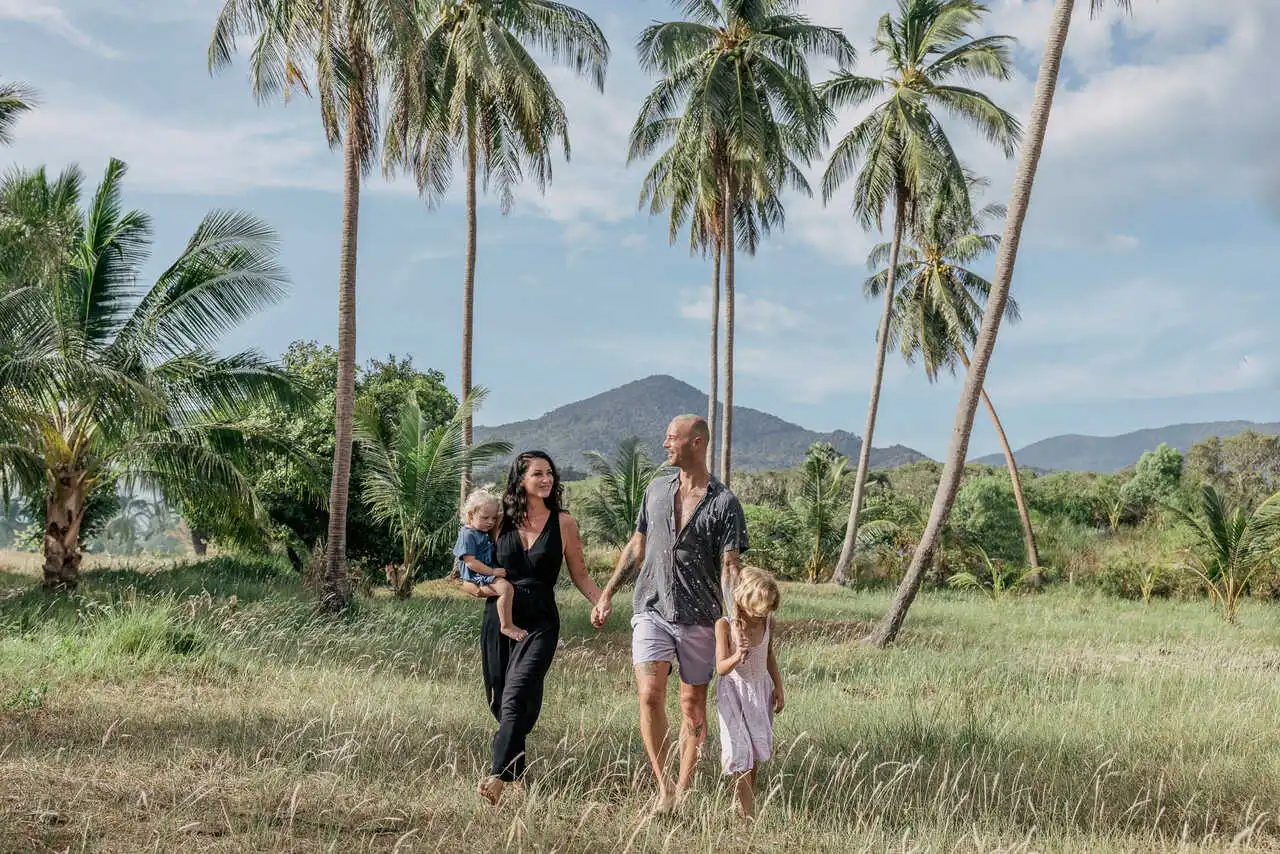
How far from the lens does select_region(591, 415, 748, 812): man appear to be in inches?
195

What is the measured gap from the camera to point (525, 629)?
206 inches

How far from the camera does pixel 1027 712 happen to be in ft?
25.0

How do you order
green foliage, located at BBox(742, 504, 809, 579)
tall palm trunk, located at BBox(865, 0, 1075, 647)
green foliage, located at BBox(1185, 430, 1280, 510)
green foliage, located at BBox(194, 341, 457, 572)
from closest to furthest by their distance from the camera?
tall palm trunk, located at BBox(865, 0, 1075, 647), green foliage, located at BBox(194, 341, 457, 572), green foliage, located at BBox(742, 504, 809, 579), green foliage, located at BBox(1185, 430, 1280, 510)

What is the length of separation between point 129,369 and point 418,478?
16.4 feet

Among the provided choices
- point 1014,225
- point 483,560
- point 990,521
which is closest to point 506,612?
point 483,560

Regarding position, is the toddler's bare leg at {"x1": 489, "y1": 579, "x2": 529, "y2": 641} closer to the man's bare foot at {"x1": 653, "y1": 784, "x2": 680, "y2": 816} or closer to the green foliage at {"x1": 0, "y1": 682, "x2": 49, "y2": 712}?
the man's bare foot at {"x1": 653, "y1": 784, "x2": 680, "y2": 816}

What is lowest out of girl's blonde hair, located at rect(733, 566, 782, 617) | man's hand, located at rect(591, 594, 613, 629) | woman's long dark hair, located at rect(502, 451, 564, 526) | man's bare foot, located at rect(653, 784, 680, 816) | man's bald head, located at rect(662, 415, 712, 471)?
man's bare foot, located at rect(653, 784, 680, 816)

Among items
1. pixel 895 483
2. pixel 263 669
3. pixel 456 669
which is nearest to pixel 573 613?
pixel 456 669

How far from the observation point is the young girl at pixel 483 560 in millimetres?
5207

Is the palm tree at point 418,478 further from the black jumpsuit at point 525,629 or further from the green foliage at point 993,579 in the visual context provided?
the black jumpsuit at point 525,629

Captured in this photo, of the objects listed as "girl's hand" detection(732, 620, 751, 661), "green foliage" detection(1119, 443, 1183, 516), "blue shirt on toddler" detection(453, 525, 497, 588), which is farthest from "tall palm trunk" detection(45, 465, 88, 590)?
"green foliage" detection(1119, 443, 1183, 516)

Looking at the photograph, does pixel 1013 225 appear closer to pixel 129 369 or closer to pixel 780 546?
pixel 129 369

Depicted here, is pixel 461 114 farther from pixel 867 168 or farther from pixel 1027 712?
pixel 1027 712

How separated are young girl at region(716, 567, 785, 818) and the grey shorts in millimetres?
209
